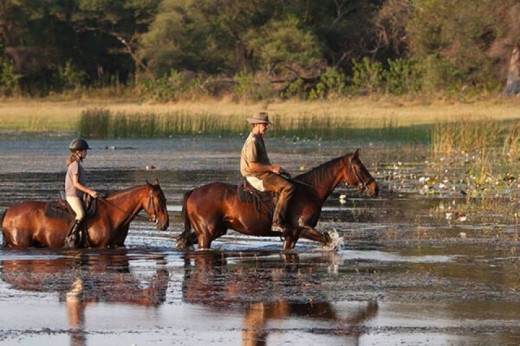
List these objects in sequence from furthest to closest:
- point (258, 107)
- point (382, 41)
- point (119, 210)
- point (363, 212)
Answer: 1. point (382, 41)
2. point (258, 107)
3. point (363, 212)
4. point (119, 210)

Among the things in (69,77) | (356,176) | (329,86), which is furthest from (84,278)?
(69,77)

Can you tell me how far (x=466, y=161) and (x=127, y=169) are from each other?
6977 mm

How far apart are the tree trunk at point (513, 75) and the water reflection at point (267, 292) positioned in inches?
1548

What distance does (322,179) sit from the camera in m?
16.6

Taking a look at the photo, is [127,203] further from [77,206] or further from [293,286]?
[293,286]

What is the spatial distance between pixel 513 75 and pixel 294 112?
9.72 m

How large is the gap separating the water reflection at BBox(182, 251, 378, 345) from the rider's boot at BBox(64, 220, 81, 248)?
52.1 inches

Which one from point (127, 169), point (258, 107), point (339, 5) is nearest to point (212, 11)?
point (339, 5)

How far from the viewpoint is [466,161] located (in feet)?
91.1

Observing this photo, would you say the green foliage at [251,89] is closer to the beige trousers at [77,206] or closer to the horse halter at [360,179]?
the horse halter at [360,179]

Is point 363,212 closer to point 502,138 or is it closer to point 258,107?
point 502,138

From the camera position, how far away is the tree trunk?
177ft

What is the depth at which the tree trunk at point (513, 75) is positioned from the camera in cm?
5388

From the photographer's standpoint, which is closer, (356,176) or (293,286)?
(293,286)
